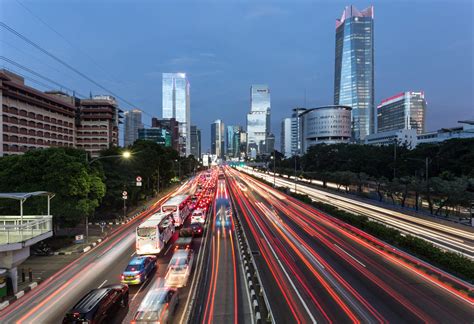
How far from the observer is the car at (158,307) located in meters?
12.9

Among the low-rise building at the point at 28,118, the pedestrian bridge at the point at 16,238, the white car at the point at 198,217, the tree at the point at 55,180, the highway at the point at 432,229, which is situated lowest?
the highway at the point at 432,229

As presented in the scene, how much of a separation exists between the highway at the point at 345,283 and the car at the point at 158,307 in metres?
5.09

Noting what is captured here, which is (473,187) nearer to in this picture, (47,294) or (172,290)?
(172,290)

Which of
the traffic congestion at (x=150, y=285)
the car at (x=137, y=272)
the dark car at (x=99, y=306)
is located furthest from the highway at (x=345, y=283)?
the dark car at (x=99, y=306)

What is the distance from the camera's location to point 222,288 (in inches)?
746

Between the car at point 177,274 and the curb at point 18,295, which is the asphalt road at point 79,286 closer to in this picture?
the curb at point 18,295

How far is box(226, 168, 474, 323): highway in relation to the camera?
15656 mm

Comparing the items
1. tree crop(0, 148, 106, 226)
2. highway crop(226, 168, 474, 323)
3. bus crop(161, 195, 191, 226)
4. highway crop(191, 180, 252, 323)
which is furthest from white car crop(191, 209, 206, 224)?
→ tree crop(0, 148, 106, 226)

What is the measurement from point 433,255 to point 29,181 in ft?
115

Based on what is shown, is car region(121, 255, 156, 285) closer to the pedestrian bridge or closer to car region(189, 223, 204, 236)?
the pedestrian bridge

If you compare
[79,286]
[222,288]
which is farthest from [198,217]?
[222,288]

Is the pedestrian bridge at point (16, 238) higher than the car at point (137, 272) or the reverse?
higher

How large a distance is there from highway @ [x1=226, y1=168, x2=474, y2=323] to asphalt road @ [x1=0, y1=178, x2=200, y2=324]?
20.4ft

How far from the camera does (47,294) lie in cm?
1912
